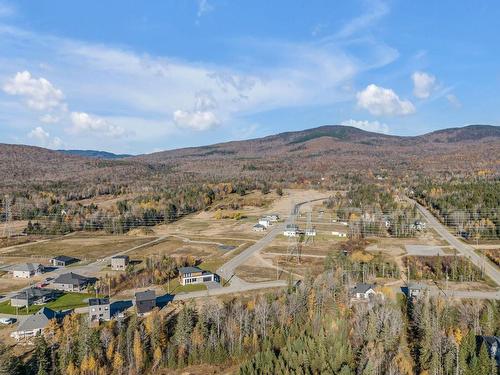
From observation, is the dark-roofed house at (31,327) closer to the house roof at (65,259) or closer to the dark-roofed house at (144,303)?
the dark-roofed house at (144,303)

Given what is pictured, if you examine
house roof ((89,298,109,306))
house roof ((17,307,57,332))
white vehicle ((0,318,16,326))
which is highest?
house roof ((89,298,109,306))

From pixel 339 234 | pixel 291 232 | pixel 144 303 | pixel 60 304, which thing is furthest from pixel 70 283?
pixel 339 234

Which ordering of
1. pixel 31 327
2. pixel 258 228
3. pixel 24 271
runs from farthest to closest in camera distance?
pixel 258 228, pixel 24 271, pixel 31 327

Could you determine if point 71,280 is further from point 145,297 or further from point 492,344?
point 492,344

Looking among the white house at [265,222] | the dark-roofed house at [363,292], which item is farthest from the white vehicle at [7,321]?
the white house at [265,222]

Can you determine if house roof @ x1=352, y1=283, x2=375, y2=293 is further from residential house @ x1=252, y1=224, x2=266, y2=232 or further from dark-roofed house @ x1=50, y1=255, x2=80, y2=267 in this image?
dark-roofed house @ x1=50, y1=255, x2=80, y2=267

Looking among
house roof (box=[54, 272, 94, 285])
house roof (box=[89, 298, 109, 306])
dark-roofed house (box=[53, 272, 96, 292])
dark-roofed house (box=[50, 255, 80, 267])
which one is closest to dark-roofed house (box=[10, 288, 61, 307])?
dark-roofed house (box=[53, 272, 96, 292])
